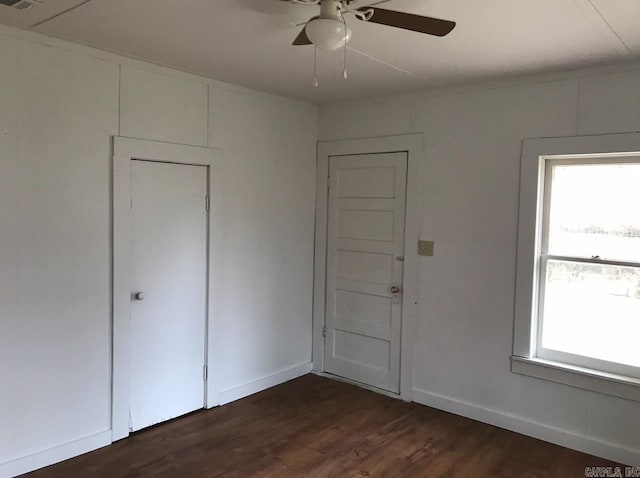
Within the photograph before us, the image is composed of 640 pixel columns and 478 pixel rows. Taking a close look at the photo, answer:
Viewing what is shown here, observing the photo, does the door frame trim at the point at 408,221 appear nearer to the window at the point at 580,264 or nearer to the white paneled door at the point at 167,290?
the window at the point at 580,264

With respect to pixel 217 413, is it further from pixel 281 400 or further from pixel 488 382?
pixel 488 382

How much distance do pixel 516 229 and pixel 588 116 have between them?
0.84 meters

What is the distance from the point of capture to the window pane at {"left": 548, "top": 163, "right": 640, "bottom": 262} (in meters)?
3.20

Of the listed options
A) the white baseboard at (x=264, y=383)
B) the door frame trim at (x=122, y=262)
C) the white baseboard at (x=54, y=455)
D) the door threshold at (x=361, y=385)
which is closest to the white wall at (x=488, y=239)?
the door threshold at (x=361, y=385)

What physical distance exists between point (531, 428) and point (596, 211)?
152cm

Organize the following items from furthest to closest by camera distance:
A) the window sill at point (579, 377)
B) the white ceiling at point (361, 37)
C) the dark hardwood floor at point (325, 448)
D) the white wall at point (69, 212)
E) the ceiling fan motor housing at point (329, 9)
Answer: the window sill at point (579, 377), the dark hardwood floor at point (325, 448), the white wall at point (69, 212), the white ceiling at point (361, 37), the ceiling fan motor housing at point (329, 9)

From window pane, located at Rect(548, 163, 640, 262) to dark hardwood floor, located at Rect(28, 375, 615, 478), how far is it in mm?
1328

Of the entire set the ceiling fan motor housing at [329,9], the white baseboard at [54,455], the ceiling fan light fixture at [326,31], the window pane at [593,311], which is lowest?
the white baseboard at [54,455]

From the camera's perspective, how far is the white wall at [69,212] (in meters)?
2.79

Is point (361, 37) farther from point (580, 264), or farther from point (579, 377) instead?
point (579, 377)

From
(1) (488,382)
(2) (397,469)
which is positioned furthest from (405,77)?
(2) (397,469)

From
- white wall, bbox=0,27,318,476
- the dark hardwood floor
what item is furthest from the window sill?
white wall, bbox=0,27,318,476

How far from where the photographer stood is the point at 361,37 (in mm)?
2707

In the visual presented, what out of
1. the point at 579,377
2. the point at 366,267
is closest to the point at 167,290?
the point at 366,267
